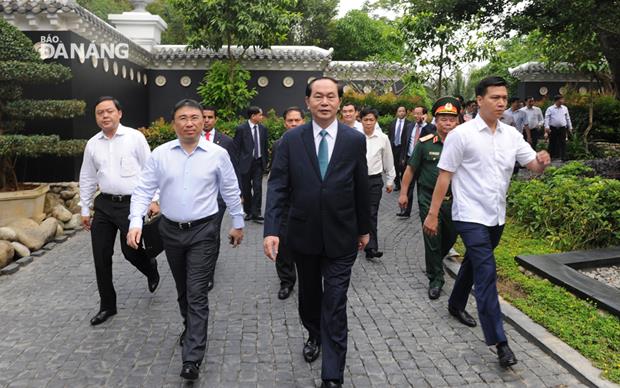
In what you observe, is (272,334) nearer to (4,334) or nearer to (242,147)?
(4,334)

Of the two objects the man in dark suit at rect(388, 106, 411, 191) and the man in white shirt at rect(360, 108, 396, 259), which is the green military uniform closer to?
the man in white shirt at rect(360, 108, 396, 259)

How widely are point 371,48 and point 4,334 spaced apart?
25.9m

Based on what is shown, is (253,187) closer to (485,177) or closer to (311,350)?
(311,350)

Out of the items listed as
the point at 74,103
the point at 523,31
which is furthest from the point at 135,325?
the point at 523,31

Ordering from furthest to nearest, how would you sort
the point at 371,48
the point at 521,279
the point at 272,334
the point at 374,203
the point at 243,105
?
the point at 371,48 → the point at 243,105 → the point at 374,203 → the point at 521,279 → the point at 272,334

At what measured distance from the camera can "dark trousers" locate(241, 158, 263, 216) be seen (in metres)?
9.38

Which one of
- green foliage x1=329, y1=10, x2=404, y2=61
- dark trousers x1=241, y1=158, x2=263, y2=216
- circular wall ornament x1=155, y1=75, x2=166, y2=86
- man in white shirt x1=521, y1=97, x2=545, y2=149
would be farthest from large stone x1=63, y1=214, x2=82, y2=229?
green foliage x1=329, y1=10, x2=404, y2=61

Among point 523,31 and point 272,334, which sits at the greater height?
point 523,31

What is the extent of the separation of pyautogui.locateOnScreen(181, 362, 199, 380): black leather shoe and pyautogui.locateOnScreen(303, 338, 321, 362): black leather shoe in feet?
2.70

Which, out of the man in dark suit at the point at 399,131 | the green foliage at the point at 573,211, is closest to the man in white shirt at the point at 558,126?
the man in dark suit at the point at 399,131

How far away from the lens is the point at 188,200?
4.01m

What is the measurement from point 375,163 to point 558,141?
9552 mm

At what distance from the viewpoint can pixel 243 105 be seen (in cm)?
1645

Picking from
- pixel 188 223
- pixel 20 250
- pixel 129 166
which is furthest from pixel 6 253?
pixel 188 223
